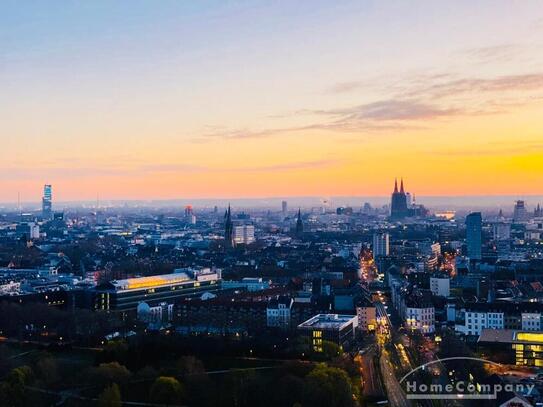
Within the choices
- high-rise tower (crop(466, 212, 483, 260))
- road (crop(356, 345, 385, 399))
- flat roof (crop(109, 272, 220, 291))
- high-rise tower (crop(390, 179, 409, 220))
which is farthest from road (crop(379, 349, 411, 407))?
high-rise tower (crop(390, 179, 409, 220))

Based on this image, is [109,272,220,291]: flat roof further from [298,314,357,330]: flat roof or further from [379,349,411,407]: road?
[379,349,411,407]: road

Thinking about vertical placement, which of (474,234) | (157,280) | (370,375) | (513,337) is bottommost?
(370,375)

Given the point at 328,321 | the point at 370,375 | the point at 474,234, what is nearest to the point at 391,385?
the point at 370,375

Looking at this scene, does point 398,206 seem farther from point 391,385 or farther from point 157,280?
point 391,385

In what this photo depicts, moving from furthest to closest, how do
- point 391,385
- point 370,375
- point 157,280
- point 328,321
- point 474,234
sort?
point 474,234 < point 157,280 < point 328,321 < point 370,375 < point 391,385

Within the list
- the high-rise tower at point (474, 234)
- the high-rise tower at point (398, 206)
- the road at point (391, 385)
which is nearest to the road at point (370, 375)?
the road at point (391, 385)

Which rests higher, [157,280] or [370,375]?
[157,280]

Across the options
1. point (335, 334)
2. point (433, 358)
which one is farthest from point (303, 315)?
point (433, 358)

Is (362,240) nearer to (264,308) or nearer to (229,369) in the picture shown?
(264,308)

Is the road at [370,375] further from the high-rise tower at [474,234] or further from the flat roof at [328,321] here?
the high-rise tower at [474,234]

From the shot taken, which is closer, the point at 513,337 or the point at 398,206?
the point at 513,337
